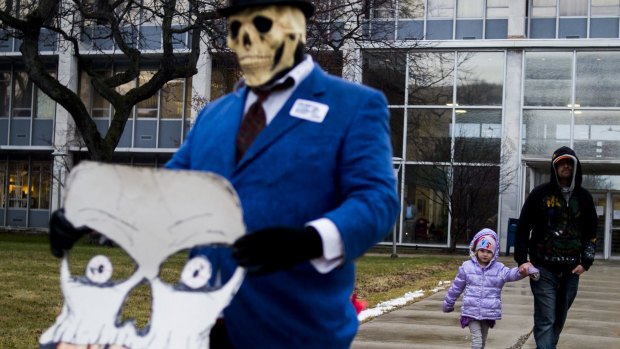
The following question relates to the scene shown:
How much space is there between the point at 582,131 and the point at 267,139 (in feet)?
98.7

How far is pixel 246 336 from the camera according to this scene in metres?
2.59

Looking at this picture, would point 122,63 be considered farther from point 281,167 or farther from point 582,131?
point 281,167

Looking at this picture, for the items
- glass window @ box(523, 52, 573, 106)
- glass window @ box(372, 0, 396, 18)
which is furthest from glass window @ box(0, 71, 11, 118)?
glass window @ box(523, 52, 573, 106)

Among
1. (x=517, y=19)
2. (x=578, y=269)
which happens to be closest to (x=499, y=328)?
(x=578, y=269)

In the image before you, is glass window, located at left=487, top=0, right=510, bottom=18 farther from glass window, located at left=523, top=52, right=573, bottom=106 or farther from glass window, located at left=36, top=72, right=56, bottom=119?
glass window, located at left=36, top=72, right=56, bottom=119

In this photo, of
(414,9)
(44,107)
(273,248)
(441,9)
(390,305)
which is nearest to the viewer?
(273,248)

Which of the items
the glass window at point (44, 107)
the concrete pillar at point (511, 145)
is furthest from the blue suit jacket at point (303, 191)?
the glass window at point (44, 107)

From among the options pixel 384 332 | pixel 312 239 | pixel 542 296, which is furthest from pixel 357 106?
pixel 384 332

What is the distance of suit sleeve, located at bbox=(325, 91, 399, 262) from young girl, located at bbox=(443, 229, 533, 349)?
605 cm

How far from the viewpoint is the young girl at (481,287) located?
28.2 ft

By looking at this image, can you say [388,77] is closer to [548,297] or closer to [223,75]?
[223,75]

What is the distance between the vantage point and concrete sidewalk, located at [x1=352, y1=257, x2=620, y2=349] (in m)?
9.40

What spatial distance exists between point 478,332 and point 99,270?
6601 mm

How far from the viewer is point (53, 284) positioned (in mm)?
13289
